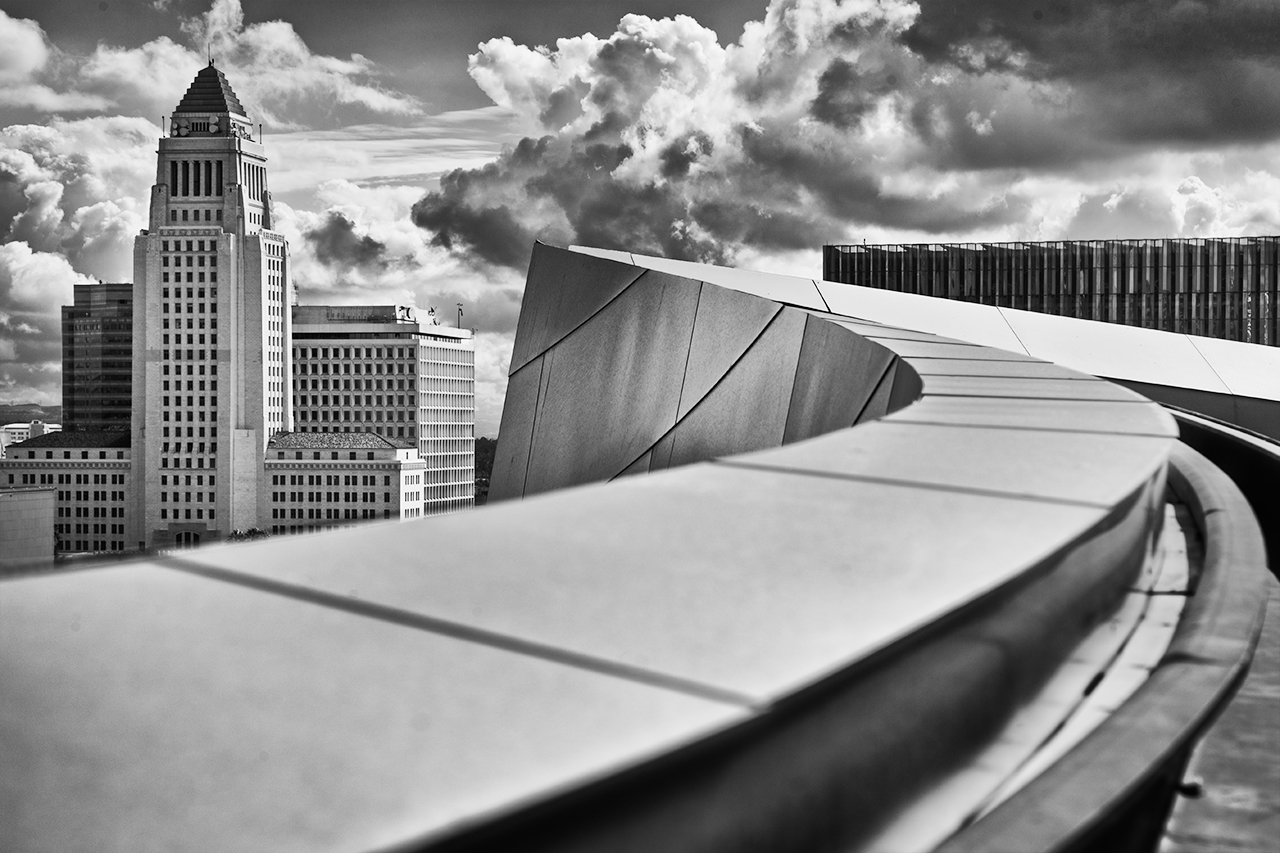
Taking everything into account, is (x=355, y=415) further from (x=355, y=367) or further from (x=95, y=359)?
(x=95, y=359)

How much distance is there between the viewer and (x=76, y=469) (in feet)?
367

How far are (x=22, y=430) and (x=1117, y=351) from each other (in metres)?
149

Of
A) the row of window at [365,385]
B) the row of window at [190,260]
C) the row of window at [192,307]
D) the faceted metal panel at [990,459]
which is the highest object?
the row of window at [190,260]

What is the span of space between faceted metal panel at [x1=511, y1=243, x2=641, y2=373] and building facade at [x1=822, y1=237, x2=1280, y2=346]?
248 ft

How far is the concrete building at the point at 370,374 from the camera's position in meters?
128

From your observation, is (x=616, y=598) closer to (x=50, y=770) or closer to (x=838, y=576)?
(x=838, y=576)

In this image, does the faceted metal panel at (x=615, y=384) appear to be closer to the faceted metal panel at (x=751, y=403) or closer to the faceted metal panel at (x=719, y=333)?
the faceted metal panel at (x=719, y=333)

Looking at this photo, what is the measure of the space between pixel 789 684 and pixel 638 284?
8609 mm

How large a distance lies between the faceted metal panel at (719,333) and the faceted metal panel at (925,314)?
279 centimetres

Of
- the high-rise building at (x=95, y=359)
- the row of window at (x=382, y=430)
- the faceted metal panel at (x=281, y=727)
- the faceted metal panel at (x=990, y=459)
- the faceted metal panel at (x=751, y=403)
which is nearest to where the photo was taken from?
the faceted metal panel at (x=281, y=727)

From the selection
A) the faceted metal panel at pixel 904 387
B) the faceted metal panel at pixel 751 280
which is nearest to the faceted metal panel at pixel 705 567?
the faceted metal panel at pixel 904 387

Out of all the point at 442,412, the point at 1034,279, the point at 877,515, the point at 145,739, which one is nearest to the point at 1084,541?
the point at 877,515

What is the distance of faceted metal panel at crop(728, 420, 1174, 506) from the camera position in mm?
2158

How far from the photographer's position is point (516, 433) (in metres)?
12.6
